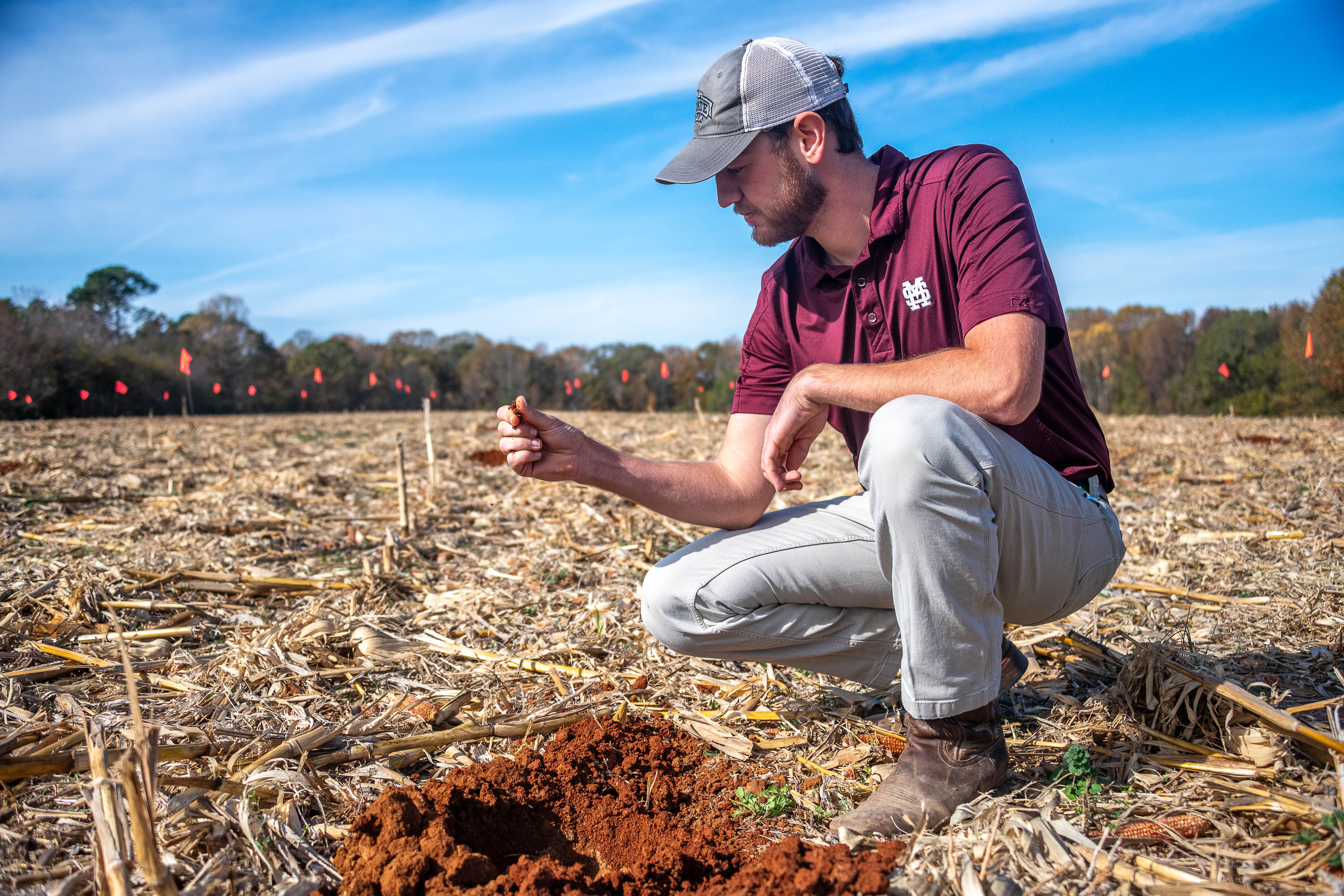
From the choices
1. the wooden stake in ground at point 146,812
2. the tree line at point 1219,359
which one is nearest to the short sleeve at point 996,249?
the wooden stake in ground at point 146,812

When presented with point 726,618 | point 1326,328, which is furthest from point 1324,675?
point 1326,328

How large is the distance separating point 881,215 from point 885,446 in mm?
793

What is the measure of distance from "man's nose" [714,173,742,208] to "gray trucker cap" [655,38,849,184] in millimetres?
101

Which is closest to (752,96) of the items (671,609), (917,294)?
(917,294)

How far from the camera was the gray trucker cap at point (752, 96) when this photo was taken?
209cm

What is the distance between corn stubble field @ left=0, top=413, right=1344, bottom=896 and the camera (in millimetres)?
1484

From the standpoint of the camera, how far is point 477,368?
55250mm

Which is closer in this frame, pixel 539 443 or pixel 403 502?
pixel 539 443

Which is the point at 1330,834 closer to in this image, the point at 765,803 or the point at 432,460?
the point at 765,803

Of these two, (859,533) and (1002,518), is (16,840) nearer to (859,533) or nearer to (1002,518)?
(859,533)

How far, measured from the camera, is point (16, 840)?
155 cm

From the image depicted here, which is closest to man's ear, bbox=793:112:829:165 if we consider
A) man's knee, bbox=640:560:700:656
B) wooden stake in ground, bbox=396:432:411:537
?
man's knee, bbox=640:560:700:656

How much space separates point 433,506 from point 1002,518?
4.65 metres

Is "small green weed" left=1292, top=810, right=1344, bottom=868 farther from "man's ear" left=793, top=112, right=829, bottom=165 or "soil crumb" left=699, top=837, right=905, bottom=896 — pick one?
"man's ear" left=793, top=112, right=829, bottom=165
